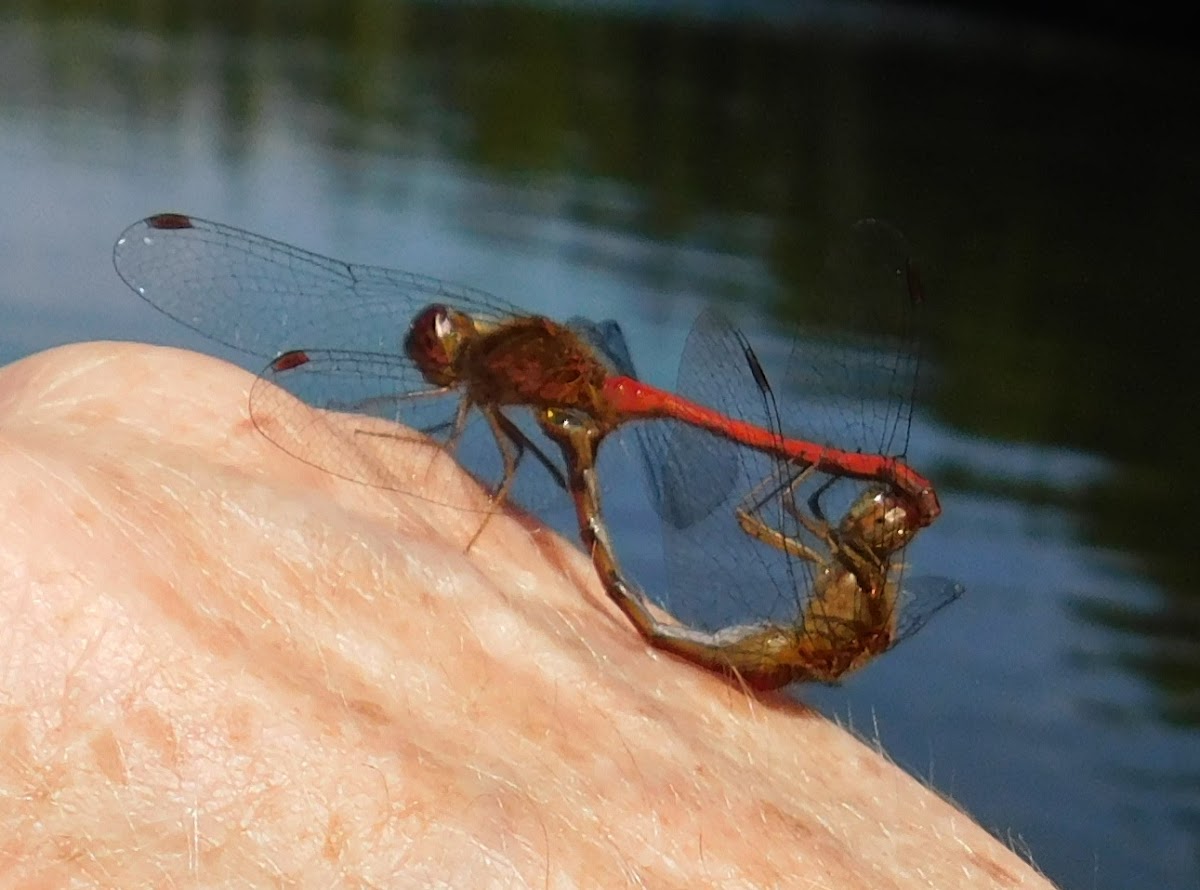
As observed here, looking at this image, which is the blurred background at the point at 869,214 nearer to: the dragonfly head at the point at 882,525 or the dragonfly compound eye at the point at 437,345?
the dragonfly compound eye at the point at 437,345

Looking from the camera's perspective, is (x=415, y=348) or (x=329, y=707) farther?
(x=415, y=348)

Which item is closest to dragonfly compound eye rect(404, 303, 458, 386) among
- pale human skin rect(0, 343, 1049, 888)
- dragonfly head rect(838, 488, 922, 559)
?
pale human skin rect(0, 343, 1049, 888)

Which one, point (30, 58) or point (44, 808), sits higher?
point (44, 808)

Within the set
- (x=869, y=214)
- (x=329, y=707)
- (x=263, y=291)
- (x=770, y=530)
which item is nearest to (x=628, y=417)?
(x=770, y=530)

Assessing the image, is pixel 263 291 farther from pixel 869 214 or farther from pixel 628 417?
pixel 869 214

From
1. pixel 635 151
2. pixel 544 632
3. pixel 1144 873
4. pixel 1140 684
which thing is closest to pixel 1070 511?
pixel 1140 684

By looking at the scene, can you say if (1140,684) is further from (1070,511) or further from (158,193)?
(158,193)

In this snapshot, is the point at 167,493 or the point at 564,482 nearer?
the point at 167,493
